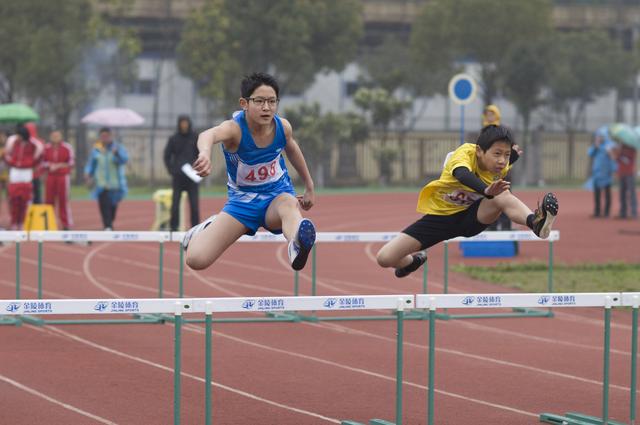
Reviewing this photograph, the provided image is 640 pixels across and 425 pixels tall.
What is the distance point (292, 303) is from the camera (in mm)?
6773

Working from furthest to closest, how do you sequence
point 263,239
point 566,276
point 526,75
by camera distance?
point 526,75, point 566,276, point 263,239

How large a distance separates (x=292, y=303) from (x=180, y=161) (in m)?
11.7

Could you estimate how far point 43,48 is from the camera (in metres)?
33.5

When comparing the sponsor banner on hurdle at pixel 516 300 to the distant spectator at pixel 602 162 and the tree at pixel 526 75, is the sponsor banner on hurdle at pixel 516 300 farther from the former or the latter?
the tree at pixel 526 75

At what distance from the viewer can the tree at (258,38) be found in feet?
120

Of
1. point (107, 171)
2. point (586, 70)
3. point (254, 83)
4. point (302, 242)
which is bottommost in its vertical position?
point (302, 242)

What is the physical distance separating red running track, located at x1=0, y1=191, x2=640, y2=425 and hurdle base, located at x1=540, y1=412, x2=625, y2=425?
6.8 inches

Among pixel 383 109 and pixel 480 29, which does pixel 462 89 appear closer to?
pixel 383 109

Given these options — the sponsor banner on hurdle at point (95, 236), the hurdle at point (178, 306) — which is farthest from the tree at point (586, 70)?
the hurdle at point (178, 306)

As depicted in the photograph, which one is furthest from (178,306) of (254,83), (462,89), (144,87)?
(144,87)

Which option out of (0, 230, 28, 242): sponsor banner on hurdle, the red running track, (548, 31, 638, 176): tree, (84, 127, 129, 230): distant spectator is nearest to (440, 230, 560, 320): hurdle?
the red running track

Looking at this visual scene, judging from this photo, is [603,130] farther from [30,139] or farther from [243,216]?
[243,216]

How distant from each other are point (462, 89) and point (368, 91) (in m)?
20.3

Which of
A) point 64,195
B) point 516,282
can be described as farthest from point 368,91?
point 516,282
